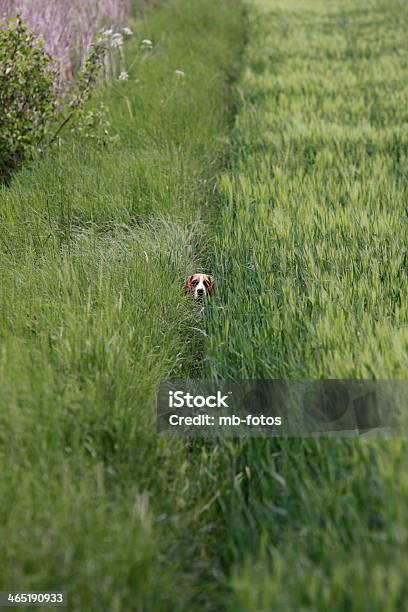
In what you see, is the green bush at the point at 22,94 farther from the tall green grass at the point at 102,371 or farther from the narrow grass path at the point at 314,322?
the narrow grass path at the point at 314,322

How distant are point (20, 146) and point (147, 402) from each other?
2.53m

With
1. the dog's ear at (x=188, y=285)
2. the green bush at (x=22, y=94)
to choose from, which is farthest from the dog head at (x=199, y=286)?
the green bush at (x=22, y=94)

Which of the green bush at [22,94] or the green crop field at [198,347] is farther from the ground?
the green bush at [22,94]

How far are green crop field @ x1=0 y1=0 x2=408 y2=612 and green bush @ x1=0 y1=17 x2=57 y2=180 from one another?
18cm

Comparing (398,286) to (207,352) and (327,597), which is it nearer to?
(207,352)

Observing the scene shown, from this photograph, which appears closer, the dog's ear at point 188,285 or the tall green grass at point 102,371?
the tall green grass at point 102,371

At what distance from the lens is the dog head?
2695 mm

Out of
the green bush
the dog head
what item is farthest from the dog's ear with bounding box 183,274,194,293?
the green bush

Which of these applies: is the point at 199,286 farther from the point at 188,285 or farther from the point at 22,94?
the point at 22,94

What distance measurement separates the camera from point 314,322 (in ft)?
7.30

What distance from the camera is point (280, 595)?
4.20 feet

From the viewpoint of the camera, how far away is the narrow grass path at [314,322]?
1.35 metres

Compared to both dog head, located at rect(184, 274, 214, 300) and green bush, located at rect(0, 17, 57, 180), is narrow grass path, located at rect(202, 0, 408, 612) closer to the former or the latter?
dog head, located at rect(184, 274, 214, 300)

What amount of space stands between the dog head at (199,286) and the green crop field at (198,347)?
2.3 inches
